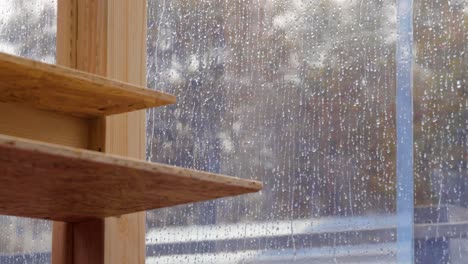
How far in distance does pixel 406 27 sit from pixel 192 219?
631mm

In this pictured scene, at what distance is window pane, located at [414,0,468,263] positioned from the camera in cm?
201

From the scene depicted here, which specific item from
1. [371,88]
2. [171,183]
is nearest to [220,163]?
[371,88]

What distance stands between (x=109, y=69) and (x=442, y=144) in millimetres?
882

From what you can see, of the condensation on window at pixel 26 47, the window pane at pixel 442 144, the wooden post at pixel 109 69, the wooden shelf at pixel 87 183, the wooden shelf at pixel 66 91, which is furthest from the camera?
the window pane at pixel 442 144

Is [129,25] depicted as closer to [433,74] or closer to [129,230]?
[129,230]

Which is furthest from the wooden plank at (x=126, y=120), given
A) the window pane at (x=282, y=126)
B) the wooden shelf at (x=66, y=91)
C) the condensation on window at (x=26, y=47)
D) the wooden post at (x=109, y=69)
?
the window pane at (x=282, y=126)

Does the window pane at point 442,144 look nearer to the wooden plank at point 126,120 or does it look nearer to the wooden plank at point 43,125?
the wooden plank at point 126,120

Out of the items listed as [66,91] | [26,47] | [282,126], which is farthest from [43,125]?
[282,126]

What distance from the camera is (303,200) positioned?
2.08 metres

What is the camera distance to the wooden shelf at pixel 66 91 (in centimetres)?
94

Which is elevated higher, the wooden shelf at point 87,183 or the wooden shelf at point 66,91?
the wooden shelf at point 66,91

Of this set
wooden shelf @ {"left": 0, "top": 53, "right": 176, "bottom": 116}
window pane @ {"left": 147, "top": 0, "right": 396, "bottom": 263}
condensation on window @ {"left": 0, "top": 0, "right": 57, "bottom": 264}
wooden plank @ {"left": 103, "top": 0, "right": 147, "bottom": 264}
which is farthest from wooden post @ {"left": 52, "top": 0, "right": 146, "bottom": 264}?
window pane @ {"left": 147, "top": 0, "right": 396, "bottom": 263}

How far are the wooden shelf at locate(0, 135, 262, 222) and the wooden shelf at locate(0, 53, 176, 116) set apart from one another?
0.39 ft

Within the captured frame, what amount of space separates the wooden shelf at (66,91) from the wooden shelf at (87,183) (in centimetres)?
12
